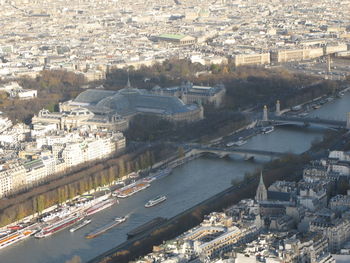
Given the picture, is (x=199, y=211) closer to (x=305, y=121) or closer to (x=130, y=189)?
(x=130, y=189)

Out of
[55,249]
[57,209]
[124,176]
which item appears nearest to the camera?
[55,249]

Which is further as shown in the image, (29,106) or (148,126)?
(29,106)

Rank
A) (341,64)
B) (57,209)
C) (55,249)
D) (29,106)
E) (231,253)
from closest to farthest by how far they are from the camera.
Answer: (231,253)
(55,249)
(57,209)
(29,106)
(341,64)

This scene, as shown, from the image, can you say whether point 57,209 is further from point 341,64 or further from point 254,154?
point 341,64

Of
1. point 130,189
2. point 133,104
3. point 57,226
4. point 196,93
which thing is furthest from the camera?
point 196,93

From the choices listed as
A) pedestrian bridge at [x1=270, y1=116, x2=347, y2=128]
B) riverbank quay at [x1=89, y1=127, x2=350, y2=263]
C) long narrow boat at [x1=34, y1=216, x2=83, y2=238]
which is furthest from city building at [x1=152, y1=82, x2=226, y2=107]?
long narrow boat at [x1=34, y1=216, x2=83, y2=238]

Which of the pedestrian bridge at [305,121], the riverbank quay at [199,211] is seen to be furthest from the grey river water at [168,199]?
the riverbank quay at [199,211]

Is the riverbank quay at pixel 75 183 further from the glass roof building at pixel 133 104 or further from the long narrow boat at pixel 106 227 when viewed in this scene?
the glass roof building at pixel 133 104

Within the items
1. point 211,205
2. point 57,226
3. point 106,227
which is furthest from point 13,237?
point 211,205

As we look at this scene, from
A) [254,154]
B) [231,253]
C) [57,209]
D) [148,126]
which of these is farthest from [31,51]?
[231,253]
